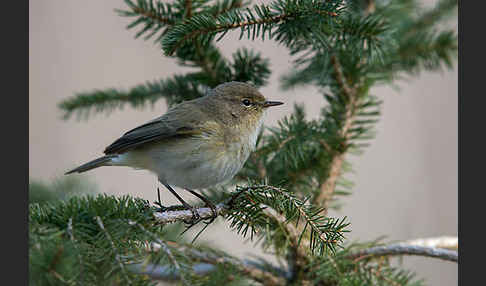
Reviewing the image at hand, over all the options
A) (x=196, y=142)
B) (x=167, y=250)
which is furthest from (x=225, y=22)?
(x=167, y=250)

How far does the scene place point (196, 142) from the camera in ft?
6.70

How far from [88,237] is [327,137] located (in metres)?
1.10

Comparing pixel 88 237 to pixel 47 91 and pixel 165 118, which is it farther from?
pixel 47 91

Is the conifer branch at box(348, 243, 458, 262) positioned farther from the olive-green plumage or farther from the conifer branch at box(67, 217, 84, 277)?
the conifer branch at box(67, 217, 84, 277)

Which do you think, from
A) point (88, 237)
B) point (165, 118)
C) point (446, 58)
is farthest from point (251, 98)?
point (88, 237)

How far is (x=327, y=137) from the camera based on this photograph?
1.98m

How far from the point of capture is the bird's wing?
6.81ft

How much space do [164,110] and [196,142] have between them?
7.65 ft

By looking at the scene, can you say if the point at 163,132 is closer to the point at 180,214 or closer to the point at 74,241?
the point at 180,214

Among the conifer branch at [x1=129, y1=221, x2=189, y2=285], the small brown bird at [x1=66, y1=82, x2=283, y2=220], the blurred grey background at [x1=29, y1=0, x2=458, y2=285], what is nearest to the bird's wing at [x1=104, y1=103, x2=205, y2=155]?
the small brown bird at [x1=66, y1=82, x2=283, y2=220]

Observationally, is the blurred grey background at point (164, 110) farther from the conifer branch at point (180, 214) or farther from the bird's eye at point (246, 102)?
the conifer branch at point (180, 214)

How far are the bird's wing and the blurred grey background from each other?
223cm

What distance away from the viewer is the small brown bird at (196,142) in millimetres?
2006

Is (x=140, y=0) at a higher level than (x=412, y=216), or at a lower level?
higher
